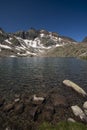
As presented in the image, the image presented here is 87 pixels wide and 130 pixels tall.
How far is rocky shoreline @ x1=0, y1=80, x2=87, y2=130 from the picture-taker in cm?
1981

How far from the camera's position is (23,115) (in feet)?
73.4

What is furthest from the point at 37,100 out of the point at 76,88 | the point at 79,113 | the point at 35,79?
the point at 35,79

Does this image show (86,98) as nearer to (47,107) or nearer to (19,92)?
(47,107)

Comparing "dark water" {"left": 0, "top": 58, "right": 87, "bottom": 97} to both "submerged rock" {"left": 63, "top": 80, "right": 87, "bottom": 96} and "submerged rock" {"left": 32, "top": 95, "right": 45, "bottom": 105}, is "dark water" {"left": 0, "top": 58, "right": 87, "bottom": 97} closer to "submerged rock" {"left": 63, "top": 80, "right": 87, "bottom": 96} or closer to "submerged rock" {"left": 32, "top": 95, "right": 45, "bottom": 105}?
"submerged rock" {"left": 63, "top": 80, "right": 87, "bottom": 96}

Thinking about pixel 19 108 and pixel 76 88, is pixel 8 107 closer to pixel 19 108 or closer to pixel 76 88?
pixel 19 108

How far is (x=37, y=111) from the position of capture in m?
23.5

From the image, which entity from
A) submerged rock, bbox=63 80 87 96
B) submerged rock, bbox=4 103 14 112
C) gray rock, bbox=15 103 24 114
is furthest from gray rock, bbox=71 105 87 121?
submerged rock, bbox=4 103 14 112

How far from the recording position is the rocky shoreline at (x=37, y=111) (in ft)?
65.0

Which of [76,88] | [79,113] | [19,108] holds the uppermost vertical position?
[76,88]

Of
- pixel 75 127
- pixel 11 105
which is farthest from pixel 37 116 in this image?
pixel 75 127

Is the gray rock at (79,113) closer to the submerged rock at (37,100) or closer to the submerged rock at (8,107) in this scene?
the submerged rock at (37,100)

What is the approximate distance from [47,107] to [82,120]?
21.8 ft

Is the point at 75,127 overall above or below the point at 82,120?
above

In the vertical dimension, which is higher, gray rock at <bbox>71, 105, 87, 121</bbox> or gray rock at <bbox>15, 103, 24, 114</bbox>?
gray rock at <bbox>71, 105, 87, 121</bbox>
